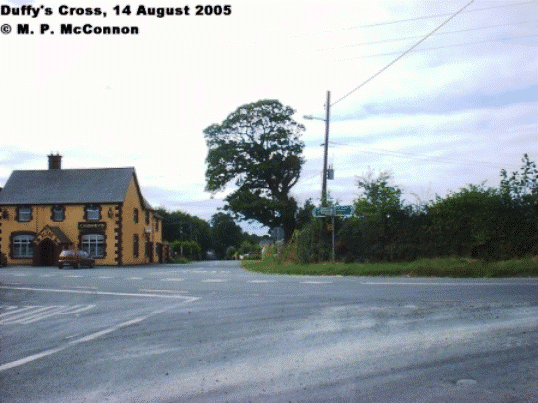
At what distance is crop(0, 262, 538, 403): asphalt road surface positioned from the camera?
16.7ft

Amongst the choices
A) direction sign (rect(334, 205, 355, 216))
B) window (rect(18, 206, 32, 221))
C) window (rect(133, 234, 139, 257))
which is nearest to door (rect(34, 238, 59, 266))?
window (rect(18, 206, 32, 221))

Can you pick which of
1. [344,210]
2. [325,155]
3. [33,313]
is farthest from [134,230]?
[33,313]

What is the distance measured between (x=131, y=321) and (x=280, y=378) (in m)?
5.21

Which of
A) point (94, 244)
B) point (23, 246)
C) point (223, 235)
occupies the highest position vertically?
point (223, 235)

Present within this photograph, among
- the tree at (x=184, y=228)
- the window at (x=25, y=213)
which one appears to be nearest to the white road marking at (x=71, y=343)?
the window at (x=25, y=213)

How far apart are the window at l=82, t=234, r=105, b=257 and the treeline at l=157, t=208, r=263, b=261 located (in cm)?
4133

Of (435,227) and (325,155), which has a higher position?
(325,155)

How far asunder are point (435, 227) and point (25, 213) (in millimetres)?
44075

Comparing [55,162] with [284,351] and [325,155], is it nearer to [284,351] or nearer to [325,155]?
[325,155]

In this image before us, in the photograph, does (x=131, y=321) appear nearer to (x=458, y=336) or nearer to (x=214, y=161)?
(x=458, y=336)

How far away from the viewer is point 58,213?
2223 inches

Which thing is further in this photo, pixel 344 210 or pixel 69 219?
pixel 69 219

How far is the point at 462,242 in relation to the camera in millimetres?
23156

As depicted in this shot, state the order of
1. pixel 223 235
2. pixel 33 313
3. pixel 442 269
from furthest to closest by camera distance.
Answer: pixel 223 235, pixel 442 269, pixel 33 313
